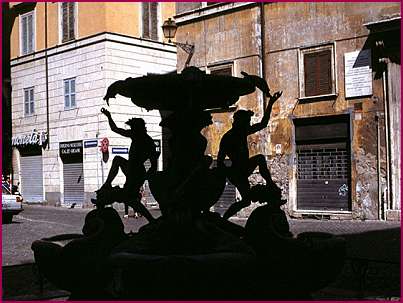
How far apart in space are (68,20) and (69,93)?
3.19 m

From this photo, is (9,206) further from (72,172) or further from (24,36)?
(24,36)

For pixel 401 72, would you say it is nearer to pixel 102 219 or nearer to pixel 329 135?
pixel 329 135

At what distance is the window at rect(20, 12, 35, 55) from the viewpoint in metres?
30.1

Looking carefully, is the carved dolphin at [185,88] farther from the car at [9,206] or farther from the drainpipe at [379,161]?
the car at [9,206]

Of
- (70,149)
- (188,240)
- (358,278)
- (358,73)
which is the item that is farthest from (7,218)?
(358,278)

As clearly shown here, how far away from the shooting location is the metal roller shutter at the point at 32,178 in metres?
29.8

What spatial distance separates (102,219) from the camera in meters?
6.78

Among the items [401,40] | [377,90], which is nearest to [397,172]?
[377,90]

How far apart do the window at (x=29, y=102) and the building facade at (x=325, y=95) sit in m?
10.9

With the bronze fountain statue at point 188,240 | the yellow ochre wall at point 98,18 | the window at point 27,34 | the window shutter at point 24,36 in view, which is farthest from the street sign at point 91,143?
the bronze fountain statue at point 188,240

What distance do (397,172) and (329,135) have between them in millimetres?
2658

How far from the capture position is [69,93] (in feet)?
91.9

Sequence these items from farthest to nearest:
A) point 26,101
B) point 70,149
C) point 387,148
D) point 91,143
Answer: point 26,101 → point 70,149 → point 91,143 → point 387,148

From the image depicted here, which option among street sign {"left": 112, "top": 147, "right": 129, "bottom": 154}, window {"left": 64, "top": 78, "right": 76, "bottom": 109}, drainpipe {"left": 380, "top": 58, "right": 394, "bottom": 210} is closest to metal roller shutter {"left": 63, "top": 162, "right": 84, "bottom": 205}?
street sign {"left": 112, "top": 147, "right": 129, "bottom": 154}
